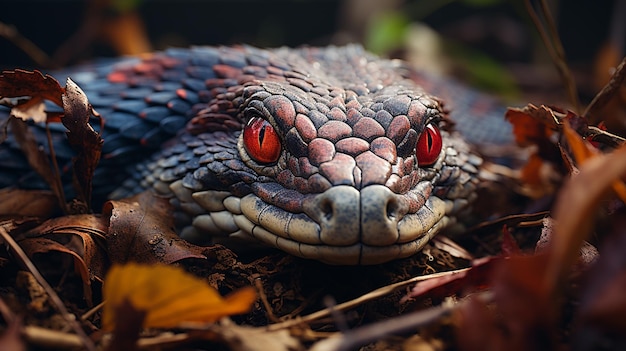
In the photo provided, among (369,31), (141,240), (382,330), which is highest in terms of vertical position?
(382,330)

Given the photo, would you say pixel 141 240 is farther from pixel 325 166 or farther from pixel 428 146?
pixel 428 146

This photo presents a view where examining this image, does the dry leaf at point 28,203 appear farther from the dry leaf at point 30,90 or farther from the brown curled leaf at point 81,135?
the dry leaf at point 30,90

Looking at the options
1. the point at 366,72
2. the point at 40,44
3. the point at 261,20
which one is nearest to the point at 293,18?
the point at 261,20

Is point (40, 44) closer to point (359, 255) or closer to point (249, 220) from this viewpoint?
point (249, 220)

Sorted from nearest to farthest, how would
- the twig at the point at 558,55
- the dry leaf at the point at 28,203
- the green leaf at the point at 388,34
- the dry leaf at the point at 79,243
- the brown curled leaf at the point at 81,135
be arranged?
the dry leaf at the point at 79,243, the brown curled leaf at the point at 81,135, the dry leaf at the point at 28,203, the twig at the point at 558,55, the green leaf at the point at 388,34

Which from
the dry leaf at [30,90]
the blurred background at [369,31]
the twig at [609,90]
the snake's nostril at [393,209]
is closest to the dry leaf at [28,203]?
the dry leaf at [30,90]

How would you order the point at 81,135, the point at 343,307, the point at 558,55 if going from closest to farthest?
the point at 343,307 < the point at 81,135 < the point at 558,55

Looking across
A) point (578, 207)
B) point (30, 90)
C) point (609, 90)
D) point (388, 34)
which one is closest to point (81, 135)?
point (30, 90)
